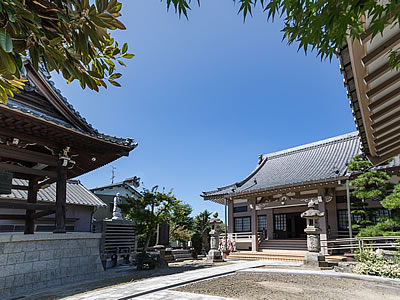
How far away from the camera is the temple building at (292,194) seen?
13.7m

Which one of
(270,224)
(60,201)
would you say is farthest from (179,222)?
(60,201)

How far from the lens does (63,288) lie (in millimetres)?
6676

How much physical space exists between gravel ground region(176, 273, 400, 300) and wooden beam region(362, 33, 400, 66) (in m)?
4.96

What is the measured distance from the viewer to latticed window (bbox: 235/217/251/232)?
62.0 ft

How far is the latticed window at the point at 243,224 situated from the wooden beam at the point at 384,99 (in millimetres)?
16249

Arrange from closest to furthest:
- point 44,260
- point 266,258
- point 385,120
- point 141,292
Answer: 1. point 385,120
2. point 141,292
3. point 44,260
4. point 266,258

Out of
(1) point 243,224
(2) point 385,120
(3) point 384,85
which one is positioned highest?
(3) point 384,85

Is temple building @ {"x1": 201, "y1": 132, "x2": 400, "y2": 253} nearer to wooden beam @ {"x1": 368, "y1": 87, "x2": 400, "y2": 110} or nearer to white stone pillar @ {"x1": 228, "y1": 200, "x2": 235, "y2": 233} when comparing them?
white stone pillar @ {"x1": 228, "y1": 200, "x2": 235, "y2": 233}

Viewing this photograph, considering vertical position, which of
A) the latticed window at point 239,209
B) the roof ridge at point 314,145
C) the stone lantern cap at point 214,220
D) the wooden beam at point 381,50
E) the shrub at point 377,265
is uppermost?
the roof ridge at point 314,145

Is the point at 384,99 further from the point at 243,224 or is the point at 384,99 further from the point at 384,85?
the point at 243,224

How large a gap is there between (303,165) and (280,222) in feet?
14.0

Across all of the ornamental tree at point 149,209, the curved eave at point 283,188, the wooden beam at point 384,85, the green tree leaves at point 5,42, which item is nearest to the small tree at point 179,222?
the ornamental tree at point 149,209

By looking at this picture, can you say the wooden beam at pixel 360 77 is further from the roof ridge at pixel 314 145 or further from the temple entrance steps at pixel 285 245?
the roof ridge at pixel 314 145

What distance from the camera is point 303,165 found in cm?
1772
